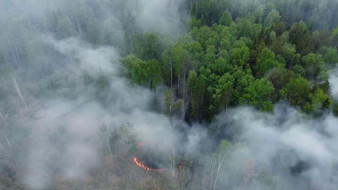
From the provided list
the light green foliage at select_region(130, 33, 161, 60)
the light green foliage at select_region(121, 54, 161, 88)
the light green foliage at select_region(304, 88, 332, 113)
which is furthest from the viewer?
the light green foliage at select_region(130, 33, 161, 60)

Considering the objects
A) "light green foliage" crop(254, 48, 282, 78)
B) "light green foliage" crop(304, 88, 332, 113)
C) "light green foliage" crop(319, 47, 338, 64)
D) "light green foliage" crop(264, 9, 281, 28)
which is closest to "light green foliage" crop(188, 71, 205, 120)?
"light green foliage" crop(254, 48, 282, 78)

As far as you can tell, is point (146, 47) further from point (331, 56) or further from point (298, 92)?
point (331, 56)

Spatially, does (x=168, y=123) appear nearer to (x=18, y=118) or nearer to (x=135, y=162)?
(x=135, y=162)


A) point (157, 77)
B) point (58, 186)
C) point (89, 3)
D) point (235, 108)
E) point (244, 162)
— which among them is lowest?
point (58, 186)

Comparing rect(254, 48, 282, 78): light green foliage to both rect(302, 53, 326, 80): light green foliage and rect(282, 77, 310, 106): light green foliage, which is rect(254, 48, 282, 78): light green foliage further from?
rect(302, 53, 326, 80): light green foliage

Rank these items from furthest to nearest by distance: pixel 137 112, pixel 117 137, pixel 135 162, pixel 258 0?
pixel 258 0, pixel 137 112, pixel 117 137, pixel 135 162

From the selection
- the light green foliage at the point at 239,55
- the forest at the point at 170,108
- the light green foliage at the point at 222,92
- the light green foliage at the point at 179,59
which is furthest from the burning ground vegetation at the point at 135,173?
the light green foliage at the point at 239,55

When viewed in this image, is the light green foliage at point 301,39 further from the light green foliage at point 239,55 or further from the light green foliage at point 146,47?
the light green foliage at point 146,47

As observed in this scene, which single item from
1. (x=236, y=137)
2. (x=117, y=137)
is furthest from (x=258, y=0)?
(x=117, y=137)
